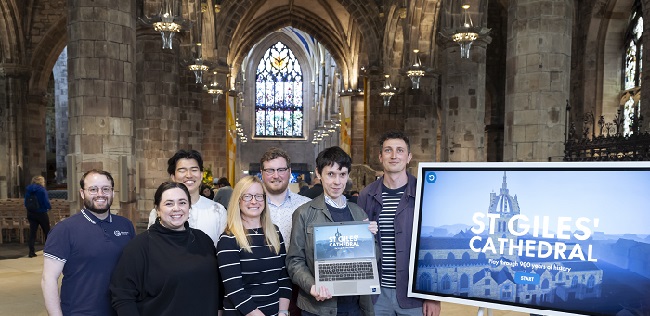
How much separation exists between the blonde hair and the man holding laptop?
0.12m

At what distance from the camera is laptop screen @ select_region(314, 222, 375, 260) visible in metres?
2.73

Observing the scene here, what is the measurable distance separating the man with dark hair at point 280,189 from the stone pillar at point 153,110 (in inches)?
399

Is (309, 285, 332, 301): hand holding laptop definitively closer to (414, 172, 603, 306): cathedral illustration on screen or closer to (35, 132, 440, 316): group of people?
(35, 132, 440, 316): group of people

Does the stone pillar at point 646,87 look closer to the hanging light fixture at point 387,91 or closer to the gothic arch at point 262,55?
the hanging light fixture at point 387,91

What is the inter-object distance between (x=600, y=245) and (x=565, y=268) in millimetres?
190

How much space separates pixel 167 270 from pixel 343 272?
0.93 metres

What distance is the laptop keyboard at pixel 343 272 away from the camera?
8.87 feet

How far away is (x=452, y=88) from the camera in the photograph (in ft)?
38.8

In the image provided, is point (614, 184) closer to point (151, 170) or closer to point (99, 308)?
point (99, 308)

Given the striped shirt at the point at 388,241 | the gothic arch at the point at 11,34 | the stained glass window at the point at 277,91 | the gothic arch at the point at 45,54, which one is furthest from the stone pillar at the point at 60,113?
the striped shirt at the point at 388,241

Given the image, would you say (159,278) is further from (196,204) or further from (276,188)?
(276,188)

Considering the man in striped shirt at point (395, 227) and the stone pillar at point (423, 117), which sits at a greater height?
the stone pillar at point (423, 117)

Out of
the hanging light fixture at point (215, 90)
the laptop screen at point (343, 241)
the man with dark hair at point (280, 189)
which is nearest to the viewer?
the laptop screen at point (343, 241)

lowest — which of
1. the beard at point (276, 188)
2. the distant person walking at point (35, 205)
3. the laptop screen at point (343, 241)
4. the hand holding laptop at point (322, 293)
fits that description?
the distant person walking at point (35, 205)
